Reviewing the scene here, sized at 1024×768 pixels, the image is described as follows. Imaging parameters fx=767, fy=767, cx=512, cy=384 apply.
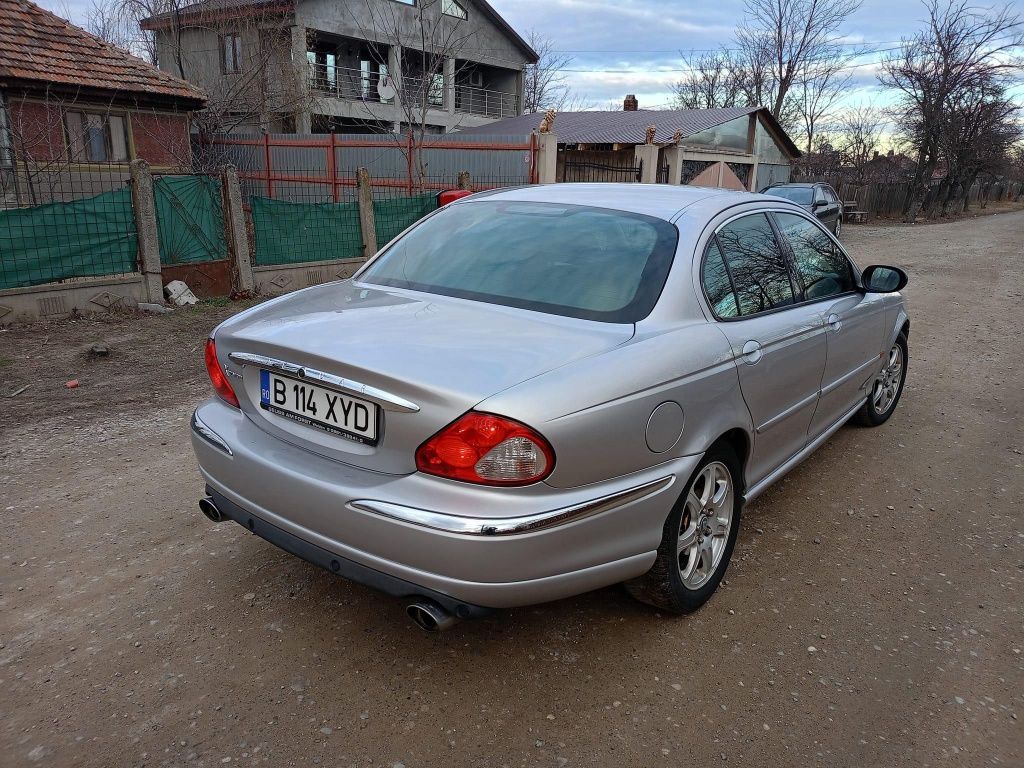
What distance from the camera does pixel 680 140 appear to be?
19641 mm

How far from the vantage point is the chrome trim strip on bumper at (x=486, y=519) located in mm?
2188

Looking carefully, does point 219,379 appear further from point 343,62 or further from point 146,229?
point 343,62

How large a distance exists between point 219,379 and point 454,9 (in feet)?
119

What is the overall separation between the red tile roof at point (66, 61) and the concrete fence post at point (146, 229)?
23.5 ft

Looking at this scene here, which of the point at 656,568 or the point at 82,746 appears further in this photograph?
the point at 656,568

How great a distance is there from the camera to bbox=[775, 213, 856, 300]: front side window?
388 cm

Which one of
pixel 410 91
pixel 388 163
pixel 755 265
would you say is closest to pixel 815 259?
pixel 755 265

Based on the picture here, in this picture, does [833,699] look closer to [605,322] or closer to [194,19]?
[605,322]

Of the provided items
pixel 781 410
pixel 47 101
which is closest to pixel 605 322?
pixel 781 410

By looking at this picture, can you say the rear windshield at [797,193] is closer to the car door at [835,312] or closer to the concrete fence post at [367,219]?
the concrete fence post at [367,219]

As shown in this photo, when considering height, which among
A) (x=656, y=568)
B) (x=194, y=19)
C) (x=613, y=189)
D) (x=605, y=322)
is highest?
(x=194, y=19)

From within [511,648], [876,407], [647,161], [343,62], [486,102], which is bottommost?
[511,648]

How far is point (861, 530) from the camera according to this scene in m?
3.88

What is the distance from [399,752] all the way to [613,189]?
8.57 feet
